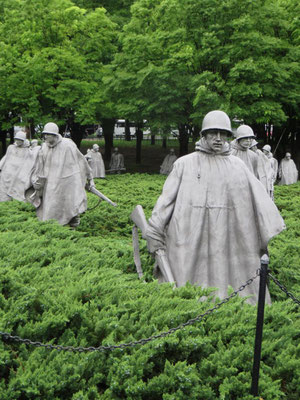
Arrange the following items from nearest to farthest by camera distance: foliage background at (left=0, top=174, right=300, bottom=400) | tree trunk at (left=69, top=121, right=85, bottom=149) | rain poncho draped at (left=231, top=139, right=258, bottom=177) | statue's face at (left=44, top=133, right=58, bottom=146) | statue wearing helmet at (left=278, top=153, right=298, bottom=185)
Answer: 1. foliage background at (left=0, top=174, right=300, bottom=400)
2. statue's face at (left=44, top=133, right=58, bottom=146)
3. rain poncho draped at (left=231, top=139, right=258, bottom=177)
4. statue wearing helmet at (left=278, top=153, right=298, bottom=185)
5. tree trunk at (left=69, top=121, right=85, bottom=149)

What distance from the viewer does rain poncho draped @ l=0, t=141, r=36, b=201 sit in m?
15.4

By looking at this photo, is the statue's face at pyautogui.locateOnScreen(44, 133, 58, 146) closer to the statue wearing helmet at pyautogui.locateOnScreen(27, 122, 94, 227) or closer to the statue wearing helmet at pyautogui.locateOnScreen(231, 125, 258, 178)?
the statue wearing helmet at pyautogui.locateOnScreen(27, 122, 94, 227)

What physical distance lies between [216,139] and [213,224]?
34.0 inches

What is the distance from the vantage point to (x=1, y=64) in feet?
78.9

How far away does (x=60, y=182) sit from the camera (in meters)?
9.80

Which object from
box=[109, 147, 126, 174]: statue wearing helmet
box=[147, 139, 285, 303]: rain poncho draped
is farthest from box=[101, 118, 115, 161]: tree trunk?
box=[147, 139, 285, 303]: rain poncho draped

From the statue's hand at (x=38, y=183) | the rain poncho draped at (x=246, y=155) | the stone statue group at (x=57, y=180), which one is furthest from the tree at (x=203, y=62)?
the statue's hand at (x=38, y=183)

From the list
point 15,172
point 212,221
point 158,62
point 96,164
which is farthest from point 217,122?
point 96,164

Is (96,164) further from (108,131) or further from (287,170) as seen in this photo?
(287,170)

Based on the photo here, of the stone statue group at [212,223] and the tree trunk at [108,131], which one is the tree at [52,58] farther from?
the stone statue group at [212,223]

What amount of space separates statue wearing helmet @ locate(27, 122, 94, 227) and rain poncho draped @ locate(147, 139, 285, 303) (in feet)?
15.7

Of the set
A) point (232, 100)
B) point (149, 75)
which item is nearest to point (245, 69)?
point (232, 100)

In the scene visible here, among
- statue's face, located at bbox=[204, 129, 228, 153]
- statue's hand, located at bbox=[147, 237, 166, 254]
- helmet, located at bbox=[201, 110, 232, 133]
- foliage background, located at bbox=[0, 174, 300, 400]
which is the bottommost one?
foliage background, located at bbox=[0, 174, 300, 400]

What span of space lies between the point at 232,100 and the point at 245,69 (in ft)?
5.72
